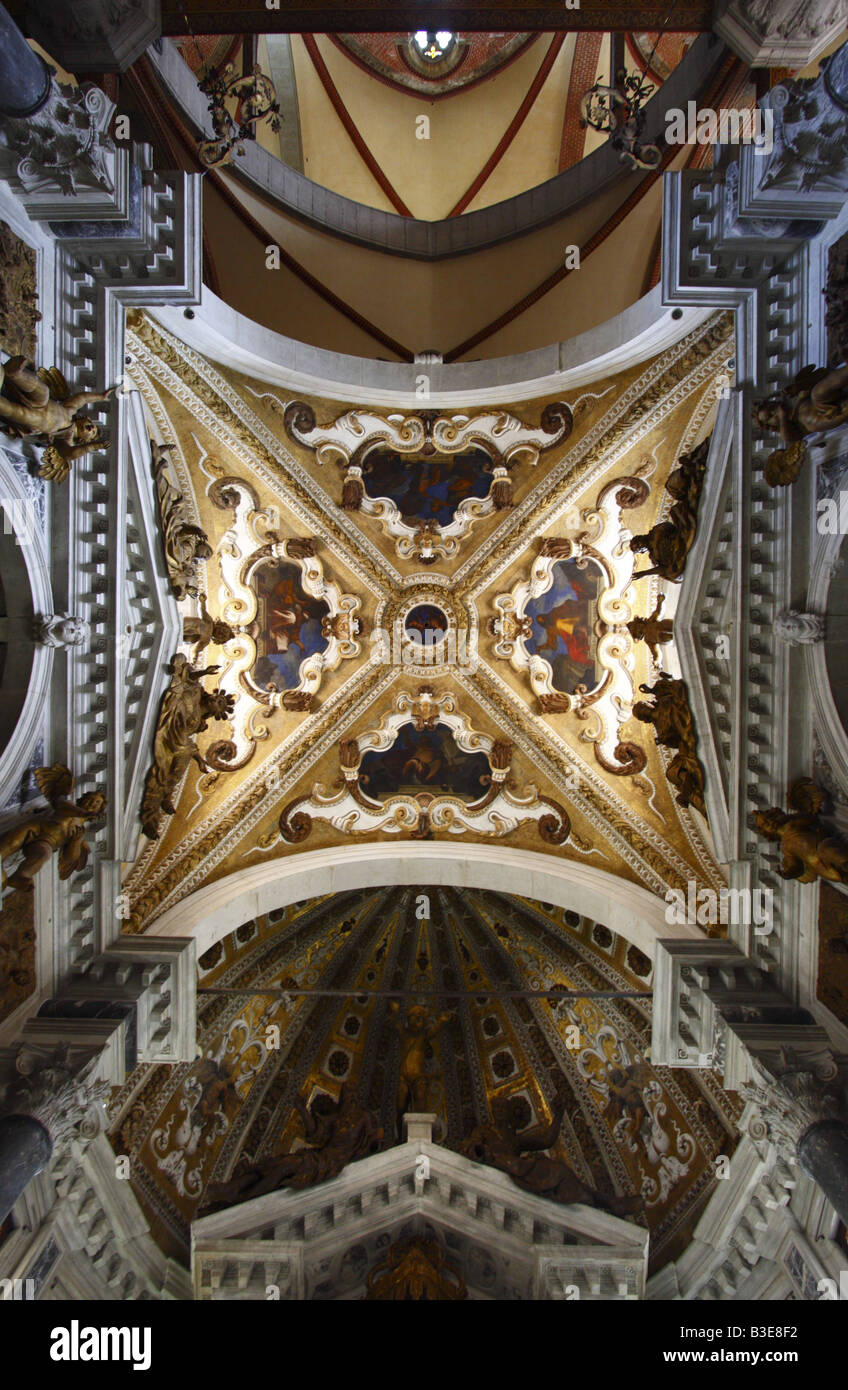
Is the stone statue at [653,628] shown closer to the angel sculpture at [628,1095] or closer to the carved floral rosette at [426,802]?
the carved floral rosette at [426,802]

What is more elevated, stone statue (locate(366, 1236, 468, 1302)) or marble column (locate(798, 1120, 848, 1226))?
marble column (locate(798, 1120, 848, 1226))

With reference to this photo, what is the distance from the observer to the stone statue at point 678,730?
28.9ft

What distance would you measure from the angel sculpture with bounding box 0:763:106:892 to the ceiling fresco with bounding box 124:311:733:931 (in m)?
1.56

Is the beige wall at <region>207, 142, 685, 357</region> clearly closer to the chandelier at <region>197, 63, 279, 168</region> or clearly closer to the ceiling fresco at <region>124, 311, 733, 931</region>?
the ceiling fresco at <region>124, 311, 733, 931</region>

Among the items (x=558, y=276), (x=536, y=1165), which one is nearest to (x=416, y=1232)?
(x=536, y=1165)

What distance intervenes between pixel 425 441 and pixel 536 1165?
932 centimetres

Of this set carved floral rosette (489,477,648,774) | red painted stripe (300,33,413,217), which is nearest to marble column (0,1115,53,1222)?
carved floral rosette (489,477,648,774)

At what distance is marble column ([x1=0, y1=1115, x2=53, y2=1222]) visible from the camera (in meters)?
5.94

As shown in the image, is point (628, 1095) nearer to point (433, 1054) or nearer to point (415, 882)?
point (433, 1054)

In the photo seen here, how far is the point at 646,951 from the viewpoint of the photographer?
9234mm

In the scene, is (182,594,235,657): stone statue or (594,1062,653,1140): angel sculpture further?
(594,1062,653,1140): angel sculpture
